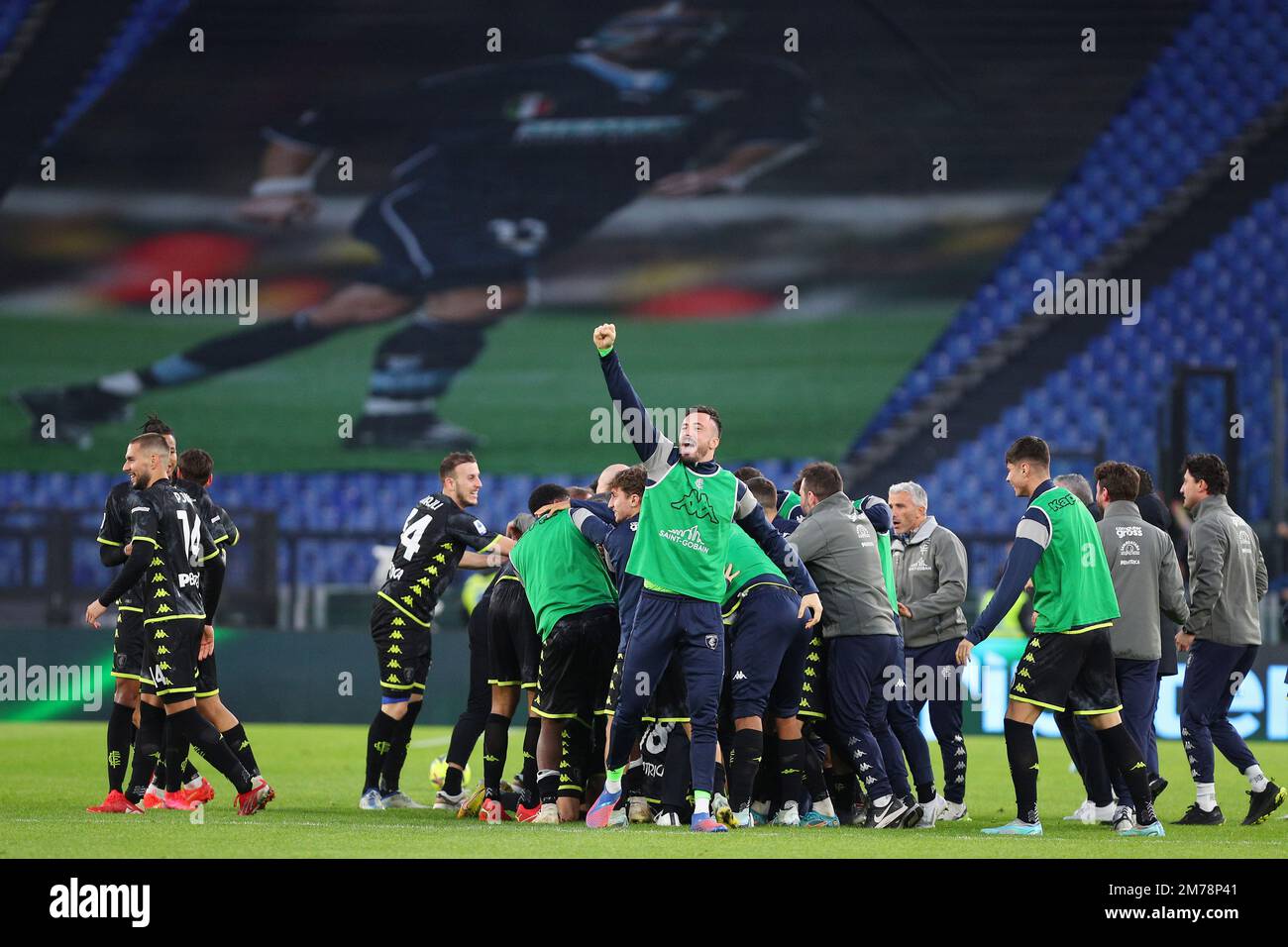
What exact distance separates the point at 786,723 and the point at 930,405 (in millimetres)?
14616

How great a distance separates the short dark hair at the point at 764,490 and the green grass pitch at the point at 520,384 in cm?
1293

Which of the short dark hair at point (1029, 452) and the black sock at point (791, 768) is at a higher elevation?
the short dark hair at point (1029, 452)

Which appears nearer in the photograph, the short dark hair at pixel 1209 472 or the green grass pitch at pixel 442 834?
the green grass pitch at pixel 442 834

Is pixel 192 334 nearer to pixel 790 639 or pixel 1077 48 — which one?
pixel 1077 48

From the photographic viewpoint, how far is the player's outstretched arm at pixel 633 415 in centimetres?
805

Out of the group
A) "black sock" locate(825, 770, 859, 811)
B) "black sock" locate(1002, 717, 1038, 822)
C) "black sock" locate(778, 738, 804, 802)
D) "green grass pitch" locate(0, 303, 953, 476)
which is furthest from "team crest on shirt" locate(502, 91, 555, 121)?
"black sock" locate(1002, 717, 1038, 822)

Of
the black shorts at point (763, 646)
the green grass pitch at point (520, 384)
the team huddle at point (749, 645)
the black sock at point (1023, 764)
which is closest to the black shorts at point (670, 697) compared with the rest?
the team huddle at point (749, 645)

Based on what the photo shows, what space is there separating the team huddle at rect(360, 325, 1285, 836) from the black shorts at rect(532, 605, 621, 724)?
1 cm

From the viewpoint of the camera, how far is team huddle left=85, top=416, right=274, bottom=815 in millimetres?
8750

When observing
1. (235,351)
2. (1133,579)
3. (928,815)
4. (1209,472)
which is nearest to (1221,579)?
(1209,472)

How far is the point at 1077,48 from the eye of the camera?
78.2 ft

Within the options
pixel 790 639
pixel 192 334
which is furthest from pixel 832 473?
pixel 192 334

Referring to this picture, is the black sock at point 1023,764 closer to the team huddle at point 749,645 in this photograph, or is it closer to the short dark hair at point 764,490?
the team huddle at point 749,645

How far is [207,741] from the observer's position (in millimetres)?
8633
